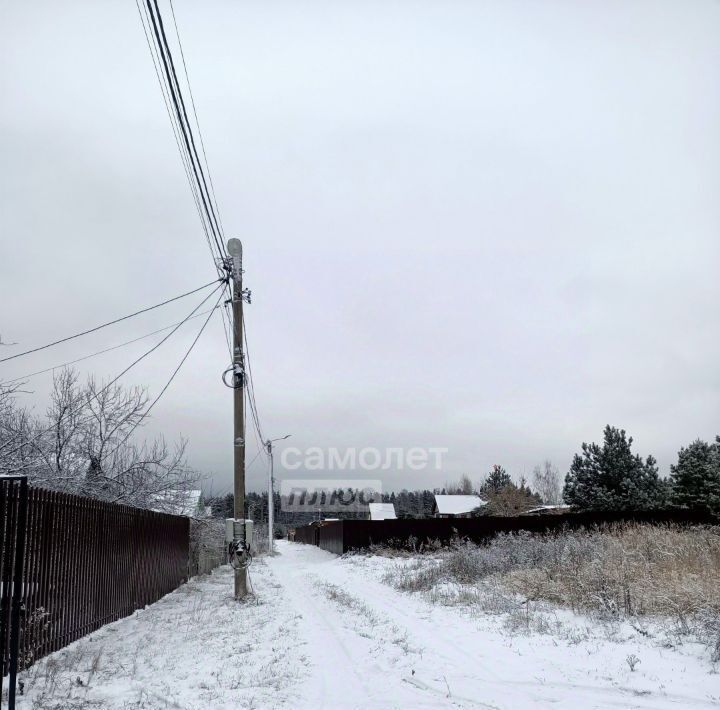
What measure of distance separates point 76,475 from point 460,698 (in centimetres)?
1188

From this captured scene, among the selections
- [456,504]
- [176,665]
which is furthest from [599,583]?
[456,504]

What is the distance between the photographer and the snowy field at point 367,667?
5.46 metres

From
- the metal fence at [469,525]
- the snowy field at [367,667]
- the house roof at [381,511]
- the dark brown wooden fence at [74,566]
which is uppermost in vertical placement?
the dark brown wooden fence at [74,566]

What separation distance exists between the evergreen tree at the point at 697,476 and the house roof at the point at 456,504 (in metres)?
24.2

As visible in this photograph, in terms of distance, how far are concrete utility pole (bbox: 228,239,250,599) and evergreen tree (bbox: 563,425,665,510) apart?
27.6m

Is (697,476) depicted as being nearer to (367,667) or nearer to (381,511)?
(367,667)

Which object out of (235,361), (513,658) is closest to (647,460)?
(235,361)

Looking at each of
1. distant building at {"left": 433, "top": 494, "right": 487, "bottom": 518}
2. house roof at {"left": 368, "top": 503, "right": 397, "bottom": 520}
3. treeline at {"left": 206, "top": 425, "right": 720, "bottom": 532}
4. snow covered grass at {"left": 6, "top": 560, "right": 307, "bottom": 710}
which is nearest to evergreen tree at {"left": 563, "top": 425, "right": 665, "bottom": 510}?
treeline at {"left": 206, "top": 425, "right": 720, "bottom": 532}

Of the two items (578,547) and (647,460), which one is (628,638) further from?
(647,460)

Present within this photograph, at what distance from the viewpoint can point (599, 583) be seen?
9.18m

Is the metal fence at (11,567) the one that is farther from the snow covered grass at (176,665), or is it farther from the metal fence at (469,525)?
Answer: the metal fence at (469,525)

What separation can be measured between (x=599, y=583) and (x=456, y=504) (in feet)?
167

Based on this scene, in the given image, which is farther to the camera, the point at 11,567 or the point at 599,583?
the point at 599,583

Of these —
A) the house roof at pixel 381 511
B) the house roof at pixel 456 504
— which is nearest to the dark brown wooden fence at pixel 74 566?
the house roof at pixel 456 504
